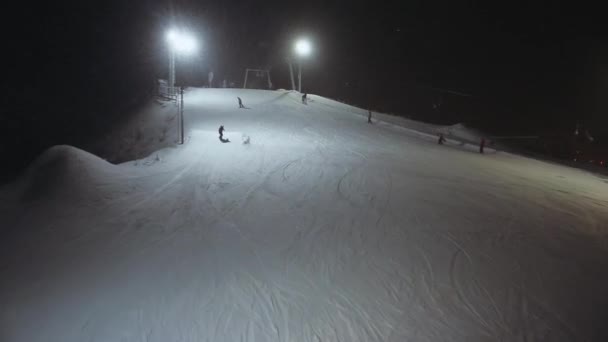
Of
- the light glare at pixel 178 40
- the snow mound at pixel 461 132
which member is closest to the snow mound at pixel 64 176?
the light glare at pixel 178 40

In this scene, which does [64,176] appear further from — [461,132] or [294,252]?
[461,132]

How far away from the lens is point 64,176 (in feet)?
30.2

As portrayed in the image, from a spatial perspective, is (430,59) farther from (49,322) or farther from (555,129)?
(49,322)

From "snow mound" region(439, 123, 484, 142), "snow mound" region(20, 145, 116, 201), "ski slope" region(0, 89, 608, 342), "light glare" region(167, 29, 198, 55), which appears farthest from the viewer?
"snow mound" region(439, 123, 484, 142)

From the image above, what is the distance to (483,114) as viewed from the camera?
34.5 m

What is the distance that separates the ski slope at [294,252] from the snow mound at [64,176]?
0.17ft

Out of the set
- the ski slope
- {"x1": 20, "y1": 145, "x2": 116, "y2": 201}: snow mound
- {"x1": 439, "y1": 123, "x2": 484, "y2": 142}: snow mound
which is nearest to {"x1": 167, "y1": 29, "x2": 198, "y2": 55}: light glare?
the ski slope

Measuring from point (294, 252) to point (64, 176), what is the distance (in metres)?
6.61

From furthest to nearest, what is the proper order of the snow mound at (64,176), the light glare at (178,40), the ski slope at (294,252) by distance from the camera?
1. the light glare at (178,40)
2. the snow mound at (64,176)
3. the ski slope at (294,252)

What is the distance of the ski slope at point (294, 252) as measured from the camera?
5.14 meters

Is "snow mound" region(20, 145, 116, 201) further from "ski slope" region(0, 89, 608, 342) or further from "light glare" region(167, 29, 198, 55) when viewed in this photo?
"light glare" region(167, 29, 198, 55)

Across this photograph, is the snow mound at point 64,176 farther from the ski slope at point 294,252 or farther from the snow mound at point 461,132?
the snow mound at point 461,132

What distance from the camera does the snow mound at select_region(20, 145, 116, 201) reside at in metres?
8.73

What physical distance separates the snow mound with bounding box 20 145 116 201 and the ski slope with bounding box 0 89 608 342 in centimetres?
5
